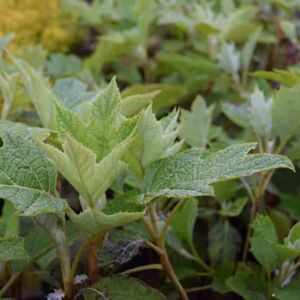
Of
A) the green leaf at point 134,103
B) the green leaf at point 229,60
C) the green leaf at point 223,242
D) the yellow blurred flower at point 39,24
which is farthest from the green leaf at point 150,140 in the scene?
the yellow blurred flower at point 39,24

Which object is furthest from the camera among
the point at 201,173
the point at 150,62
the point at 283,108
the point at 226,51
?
the point at 150,62

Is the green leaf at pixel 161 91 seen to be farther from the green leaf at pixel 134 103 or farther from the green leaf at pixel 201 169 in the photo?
→ the green leaf at pixel 201 169

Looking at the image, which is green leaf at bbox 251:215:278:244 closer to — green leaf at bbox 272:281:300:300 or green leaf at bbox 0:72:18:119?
green leaf at bbox 272:281:300:300

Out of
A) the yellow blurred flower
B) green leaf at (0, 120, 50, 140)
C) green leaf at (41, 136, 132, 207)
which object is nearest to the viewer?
green leaf at (41, 136, 132, 207)

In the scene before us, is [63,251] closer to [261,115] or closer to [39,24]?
[261,115]

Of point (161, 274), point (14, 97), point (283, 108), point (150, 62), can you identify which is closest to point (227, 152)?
point (283, 108)

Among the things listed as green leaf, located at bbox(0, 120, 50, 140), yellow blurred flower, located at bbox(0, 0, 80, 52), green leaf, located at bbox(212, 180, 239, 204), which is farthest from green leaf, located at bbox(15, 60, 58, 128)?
yellow blurred flower, located at bbox(0, 0, 80, 52)

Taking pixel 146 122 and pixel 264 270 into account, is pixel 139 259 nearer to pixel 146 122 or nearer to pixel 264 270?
pixel 264 270
